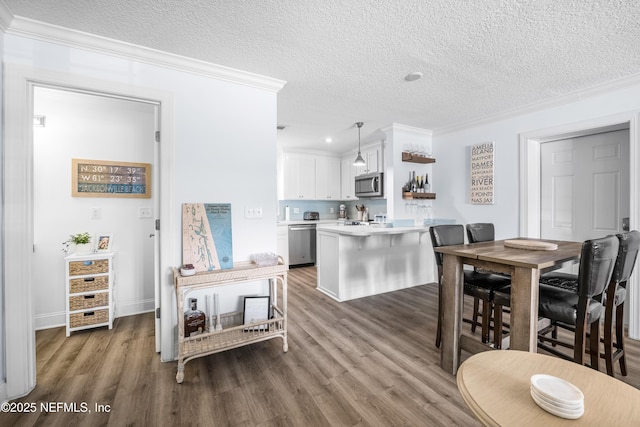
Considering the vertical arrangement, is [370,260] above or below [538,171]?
below

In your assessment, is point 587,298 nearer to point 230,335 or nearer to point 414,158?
point 230,335

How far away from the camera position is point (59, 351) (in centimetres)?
231

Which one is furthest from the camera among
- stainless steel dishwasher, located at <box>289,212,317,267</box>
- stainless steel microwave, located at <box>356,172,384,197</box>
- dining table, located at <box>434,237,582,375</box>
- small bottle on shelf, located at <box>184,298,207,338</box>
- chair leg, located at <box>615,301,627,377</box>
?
stainless steel dishwasher, located at <box>289,212,317,267</box>

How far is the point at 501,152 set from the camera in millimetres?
3570

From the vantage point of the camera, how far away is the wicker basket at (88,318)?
8.50 feet

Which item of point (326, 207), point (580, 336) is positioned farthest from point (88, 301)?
point (326, 207)

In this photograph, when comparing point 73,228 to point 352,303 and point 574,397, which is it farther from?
point 574,397

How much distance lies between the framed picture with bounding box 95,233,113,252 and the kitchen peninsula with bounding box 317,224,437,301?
2.43 m

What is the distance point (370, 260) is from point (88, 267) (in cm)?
313

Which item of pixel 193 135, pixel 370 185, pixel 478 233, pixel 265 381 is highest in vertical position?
pixel 193 135

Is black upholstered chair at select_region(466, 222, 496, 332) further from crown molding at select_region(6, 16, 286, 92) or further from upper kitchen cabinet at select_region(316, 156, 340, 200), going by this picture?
upper kitchen cabinet at select_region(316, 156, 340, 200)

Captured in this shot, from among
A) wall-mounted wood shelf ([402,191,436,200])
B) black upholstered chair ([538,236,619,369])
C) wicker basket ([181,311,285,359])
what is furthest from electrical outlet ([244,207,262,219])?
wall-mounted wood shelf ([402,191,436,200])

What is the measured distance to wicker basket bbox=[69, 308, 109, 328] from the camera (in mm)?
2590

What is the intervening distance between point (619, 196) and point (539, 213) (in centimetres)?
71
